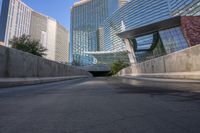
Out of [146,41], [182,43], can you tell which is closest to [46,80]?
[182,43]

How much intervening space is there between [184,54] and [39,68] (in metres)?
11.4

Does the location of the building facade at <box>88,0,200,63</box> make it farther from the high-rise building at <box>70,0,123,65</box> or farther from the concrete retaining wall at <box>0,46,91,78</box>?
the concrete retaining wall at <box>0,46,91,78</box>

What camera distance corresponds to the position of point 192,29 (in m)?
45.3

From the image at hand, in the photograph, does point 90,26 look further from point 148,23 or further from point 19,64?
point 19,64

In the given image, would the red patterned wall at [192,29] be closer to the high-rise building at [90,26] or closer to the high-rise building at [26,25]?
the high-rise building at [26,25]

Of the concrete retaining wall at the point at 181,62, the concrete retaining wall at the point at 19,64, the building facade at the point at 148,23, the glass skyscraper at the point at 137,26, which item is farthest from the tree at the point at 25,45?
the concrete retaining wall at the point at 181,62

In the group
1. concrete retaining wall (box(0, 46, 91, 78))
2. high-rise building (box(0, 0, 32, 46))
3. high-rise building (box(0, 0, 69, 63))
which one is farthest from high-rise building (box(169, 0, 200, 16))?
high-rise building (box(0, 0, 32, 46))

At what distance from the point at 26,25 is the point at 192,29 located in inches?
5394

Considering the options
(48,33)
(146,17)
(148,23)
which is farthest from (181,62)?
(48,33)

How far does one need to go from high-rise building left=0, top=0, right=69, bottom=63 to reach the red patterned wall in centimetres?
10606

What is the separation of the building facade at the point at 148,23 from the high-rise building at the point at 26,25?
60.9 m

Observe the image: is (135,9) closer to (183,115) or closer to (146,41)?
(146,41)

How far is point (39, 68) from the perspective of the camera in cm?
1375

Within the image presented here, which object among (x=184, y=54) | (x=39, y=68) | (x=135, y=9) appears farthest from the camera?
(x=135, y=9)
